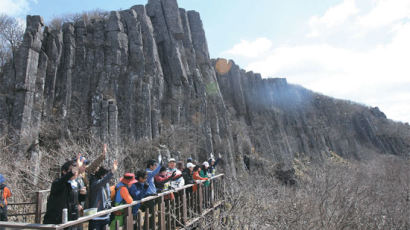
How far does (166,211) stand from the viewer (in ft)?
22.5

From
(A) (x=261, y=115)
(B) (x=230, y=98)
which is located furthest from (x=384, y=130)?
(B) (x=230, y=98)

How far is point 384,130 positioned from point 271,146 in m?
35.6

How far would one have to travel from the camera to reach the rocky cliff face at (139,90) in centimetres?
2062

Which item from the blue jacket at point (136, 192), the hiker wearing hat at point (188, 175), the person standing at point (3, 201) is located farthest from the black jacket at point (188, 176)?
the person standing at point (3, 201)

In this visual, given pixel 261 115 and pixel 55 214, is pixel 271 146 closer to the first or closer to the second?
pixel 261 115

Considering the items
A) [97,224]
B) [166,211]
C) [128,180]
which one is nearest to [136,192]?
[128,180]

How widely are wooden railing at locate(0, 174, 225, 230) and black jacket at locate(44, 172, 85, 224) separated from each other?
314 millimetres

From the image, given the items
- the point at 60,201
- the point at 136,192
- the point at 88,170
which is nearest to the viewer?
the point at 60,201

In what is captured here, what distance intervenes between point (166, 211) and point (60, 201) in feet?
10.6

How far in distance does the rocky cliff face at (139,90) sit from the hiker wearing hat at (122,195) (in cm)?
1619

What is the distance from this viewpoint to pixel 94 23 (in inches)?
1076

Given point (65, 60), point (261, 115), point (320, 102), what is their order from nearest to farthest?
point (65, 60)
point (261, 115)
point (320, 102)

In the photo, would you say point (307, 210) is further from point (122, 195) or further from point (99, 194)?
point (99, 194)

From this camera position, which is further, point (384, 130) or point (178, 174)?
point (384, 130)
